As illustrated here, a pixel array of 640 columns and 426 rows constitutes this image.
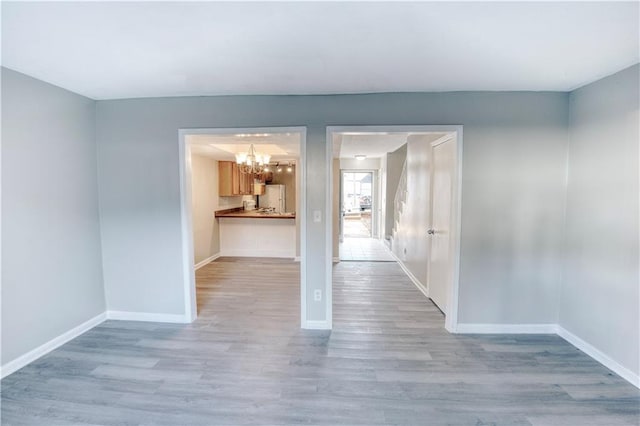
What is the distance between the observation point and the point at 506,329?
2.90 metres

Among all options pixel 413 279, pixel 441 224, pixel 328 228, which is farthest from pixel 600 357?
pixel 328 228

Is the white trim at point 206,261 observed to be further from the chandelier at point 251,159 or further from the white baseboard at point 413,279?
the white baseboard at point 413,279

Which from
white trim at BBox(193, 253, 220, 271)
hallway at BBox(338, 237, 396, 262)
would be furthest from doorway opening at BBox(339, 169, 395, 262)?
white trim at BBox(193, 253, 220, 271)

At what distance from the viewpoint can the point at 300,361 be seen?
95.6 inches

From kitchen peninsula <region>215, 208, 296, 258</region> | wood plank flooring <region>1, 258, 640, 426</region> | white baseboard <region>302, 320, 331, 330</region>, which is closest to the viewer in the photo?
wood plank flooring <region>1, 258, 640, 426</region>

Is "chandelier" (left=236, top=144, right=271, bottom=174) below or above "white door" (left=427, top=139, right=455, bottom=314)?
above

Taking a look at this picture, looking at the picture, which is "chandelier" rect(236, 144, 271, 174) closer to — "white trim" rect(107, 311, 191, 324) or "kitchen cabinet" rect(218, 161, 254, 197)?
"kitchen cabinet" rect(218, 161, 254, 197)

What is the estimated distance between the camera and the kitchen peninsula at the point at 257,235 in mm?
6062

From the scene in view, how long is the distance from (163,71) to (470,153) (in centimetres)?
287

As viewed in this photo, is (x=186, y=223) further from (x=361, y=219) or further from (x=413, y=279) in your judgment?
(x=361, y=219)

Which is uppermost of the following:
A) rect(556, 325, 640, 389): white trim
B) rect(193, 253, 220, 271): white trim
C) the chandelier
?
the chandelier

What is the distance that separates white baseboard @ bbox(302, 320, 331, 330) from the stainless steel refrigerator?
242 inches

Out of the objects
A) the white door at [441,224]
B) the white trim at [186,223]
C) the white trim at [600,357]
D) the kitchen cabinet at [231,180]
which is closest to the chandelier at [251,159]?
the kitchen cabinet at [231,180]

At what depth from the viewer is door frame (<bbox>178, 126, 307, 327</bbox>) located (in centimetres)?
291
